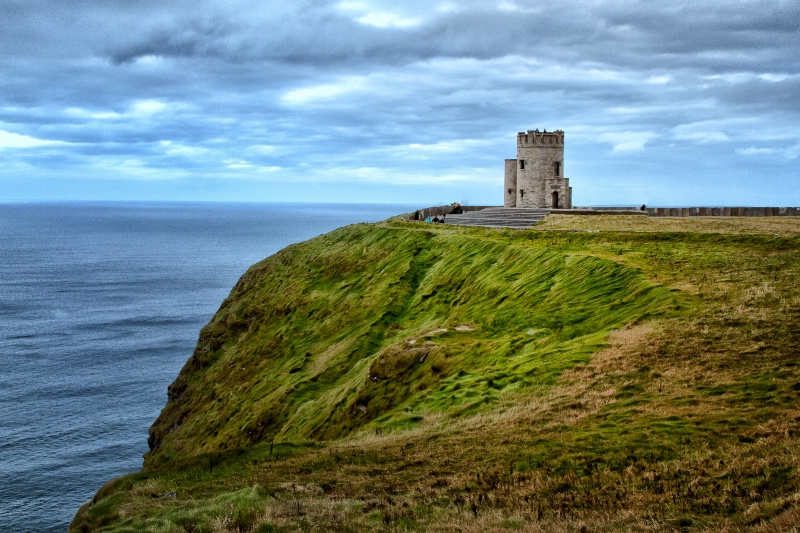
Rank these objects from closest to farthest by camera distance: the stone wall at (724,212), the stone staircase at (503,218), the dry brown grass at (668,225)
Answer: the dry brown grass at (668,225) < the stone staircase at (503,218) < the stone wall at (724,212)

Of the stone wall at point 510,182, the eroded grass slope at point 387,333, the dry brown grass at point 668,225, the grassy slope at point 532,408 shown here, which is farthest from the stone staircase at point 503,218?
the grassy slope at point 532,408

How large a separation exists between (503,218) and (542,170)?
13424 mm

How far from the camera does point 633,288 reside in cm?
2512

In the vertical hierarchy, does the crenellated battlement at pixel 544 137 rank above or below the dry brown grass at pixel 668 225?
above

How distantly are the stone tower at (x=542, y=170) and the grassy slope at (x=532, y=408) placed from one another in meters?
29.2

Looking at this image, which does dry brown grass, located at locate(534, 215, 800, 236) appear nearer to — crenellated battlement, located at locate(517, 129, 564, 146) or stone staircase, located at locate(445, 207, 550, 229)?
stone staircase, located at locate(445, 207, 550, 229)

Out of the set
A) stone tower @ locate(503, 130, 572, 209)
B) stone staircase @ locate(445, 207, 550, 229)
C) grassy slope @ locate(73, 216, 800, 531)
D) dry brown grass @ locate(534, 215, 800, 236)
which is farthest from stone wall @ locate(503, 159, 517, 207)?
grassy slope @ locate(73, 216, 800, 531)

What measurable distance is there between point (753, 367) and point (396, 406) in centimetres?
1086

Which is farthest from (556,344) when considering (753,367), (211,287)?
(211,287)

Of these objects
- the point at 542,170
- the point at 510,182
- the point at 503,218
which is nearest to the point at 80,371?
the point at 503,218

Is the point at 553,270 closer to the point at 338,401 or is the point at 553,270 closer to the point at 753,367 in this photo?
the point at 338,401

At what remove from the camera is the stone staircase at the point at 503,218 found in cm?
5494

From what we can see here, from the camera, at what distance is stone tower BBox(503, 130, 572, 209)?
69.2 metres

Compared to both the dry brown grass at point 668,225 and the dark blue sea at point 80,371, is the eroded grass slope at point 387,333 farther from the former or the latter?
the dry brown grass at point 668,225
